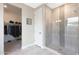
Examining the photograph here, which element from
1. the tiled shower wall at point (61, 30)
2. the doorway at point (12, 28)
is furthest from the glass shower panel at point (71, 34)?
the doorway at point (12, 28)

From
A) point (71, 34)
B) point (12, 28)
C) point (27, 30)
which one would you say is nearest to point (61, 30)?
point (71, 34)

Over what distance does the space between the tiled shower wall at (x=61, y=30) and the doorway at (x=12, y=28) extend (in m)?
0.71

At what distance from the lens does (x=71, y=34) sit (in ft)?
7.45

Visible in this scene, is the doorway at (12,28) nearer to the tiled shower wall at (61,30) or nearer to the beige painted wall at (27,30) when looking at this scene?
the beige painted wall at (27,30)

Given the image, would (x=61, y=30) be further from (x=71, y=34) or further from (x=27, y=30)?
(x=27, y=30)

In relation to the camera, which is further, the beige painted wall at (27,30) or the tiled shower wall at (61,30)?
the beige painted wall at (27,30)

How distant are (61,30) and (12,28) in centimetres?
116

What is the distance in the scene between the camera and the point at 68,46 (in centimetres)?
228

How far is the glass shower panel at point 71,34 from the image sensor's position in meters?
2.19

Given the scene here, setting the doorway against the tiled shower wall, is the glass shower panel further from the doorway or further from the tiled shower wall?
the doorway

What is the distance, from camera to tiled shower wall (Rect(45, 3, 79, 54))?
86.7 inches

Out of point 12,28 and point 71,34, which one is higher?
point 12,28
